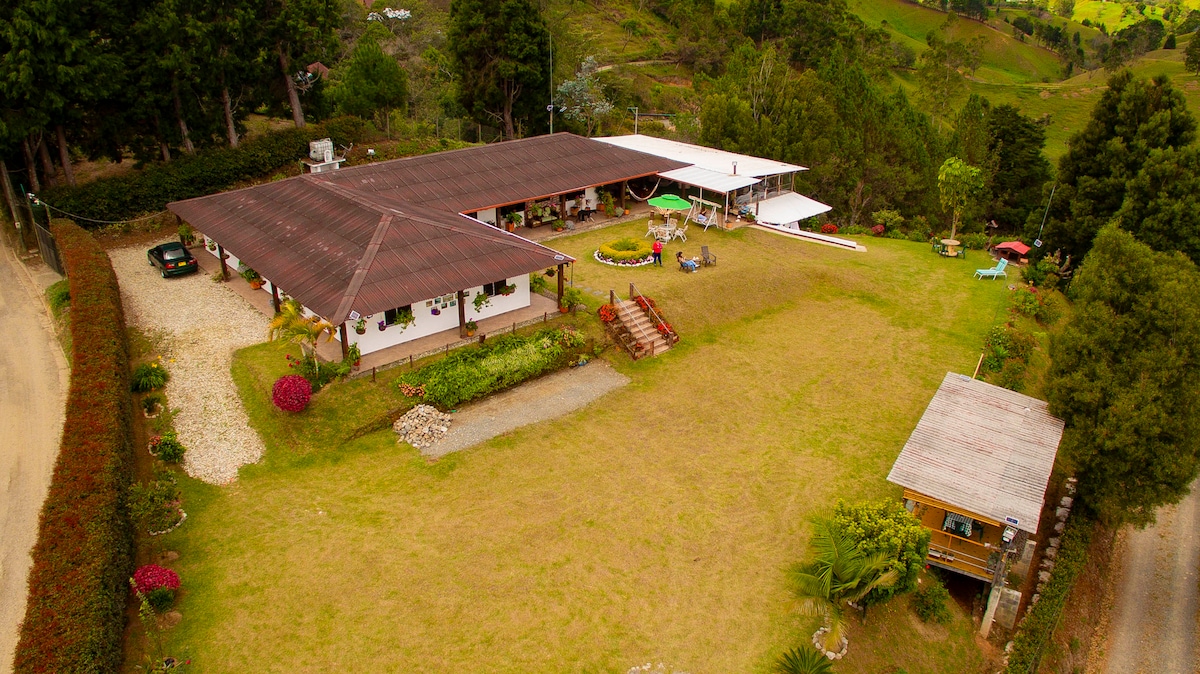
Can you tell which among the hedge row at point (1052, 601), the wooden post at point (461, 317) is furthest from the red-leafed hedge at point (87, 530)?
the hedge row at point (1052, 601)

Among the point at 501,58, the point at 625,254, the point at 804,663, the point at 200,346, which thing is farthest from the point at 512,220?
the point at 804,663

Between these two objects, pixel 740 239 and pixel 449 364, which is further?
pixel 740 239

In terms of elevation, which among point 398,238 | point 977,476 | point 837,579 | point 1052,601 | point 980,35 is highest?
point 980,35

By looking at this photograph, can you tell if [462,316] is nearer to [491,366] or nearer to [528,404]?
[491,366]

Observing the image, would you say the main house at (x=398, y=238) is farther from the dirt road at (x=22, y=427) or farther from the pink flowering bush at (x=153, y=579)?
the pink flowering bush at (x=153, y=579)

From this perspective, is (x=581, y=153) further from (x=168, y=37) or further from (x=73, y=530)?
(x=73, y=530)

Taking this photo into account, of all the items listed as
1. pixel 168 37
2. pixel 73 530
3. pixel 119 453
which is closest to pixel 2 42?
pixel 168 37
